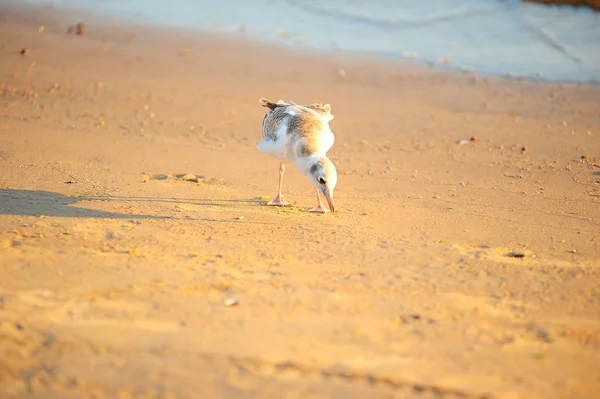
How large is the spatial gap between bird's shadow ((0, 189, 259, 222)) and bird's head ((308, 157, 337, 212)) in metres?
1.11

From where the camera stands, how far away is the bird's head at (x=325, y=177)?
6.85 meters

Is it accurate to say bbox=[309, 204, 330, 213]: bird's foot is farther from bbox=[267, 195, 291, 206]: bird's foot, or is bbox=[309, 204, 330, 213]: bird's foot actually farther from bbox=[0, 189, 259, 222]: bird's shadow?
bbox=[0, 189, 259, 222]: bird's shadow

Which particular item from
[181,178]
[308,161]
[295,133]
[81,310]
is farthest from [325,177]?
[81,310]

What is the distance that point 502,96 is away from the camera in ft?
41.5

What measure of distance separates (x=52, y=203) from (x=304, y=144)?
2652 mm

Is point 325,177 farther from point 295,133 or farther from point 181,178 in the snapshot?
point 181,178

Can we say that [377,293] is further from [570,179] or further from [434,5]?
[434,5]

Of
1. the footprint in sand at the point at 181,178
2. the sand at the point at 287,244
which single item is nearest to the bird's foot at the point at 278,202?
the sand at the point at 287,244

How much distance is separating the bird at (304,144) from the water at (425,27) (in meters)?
8.00

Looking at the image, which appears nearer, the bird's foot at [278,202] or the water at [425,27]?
the bird's foot at [278,202]

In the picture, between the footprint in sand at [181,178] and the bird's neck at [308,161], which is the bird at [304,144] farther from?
the footprint in sand at [181,178]

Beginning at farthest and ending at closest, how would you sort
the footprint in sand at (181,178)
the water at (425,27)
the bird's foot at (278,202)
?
the water at (425,27) → the footprint in sand at (181,178) → the bird's foot at (278,202)

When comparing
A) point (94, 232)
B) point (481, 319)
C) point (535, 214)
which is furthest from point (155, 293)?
point (535, 214)

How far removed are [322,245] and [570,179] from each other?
160 inches
